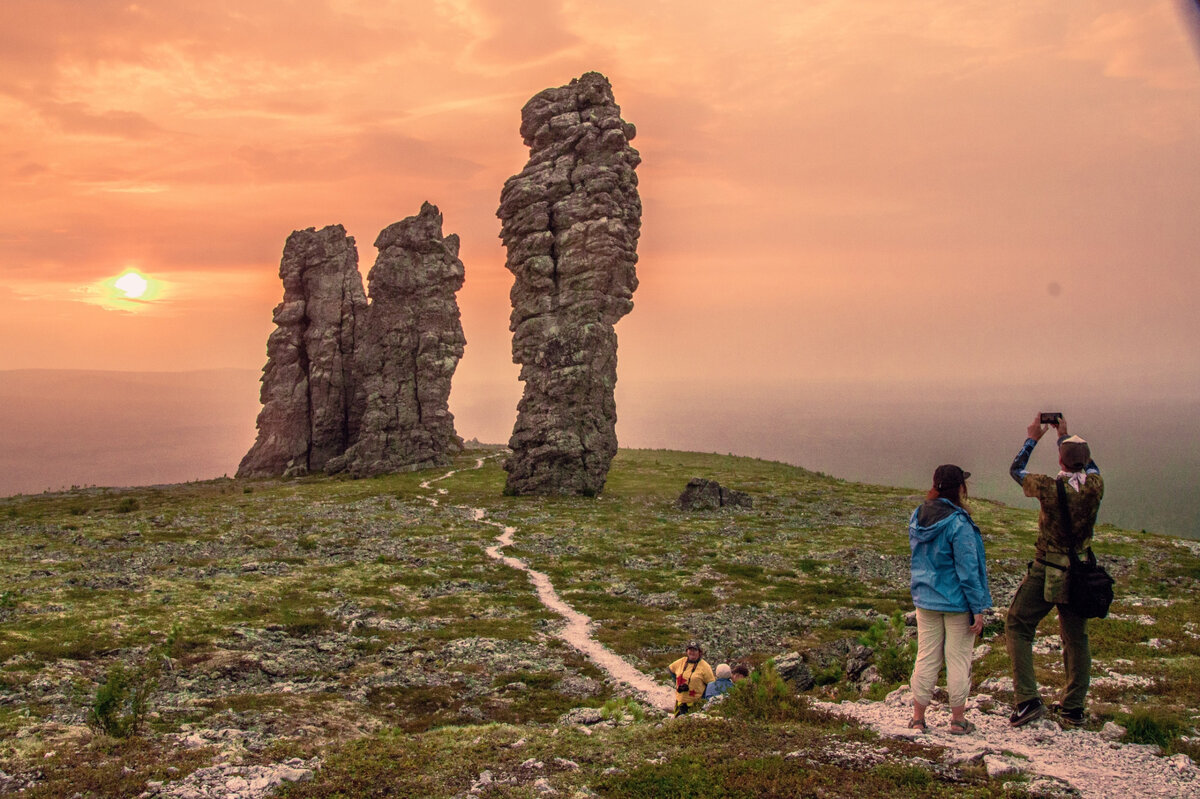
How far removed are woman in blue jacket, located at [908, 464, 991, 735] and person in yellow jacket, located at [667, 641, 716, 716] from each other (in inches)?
286

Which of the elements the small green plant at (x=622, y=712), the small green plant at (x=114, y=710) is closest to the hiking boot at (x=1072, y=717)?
the small green plant at (x=622, y=712)

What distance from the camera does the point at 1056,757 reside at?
13.7 metres

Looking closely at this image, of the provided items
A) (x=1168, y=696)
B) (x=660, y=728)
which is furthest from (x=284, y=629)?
(x=1168, y=696)

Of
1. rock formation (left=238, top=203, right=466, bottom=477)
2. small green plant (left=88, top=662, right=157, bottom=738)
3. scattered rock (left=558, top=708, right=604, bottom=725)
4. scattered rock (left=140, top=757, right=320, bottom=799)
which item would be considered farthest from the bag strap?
rock formation (left=238, top=203, right=466, bottom=477)

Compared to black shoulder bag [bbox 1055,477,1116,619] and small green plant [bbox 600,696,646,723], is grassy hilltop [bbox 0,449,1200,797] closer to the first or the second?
small green plant [bbox 600,696,646,723]

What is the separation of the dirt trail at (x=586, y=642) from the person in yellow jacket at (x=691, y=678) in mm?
2152

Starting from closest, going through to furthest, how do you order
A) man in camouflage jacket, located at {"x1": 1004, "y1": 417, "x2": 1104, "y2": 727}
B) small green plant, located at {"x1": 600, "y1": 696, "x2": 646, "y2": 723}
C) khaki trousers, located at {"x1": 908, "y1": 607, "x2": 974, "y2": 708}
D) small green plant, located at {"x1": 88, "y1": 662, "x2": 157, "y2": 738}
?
khaki trousers, located at {"x1": 908, "y1": 607, "x2": 974, "y2": 708}, man in camouflage jacket, located at {"x1": 1004, "y1": 417, "x2": 1104, "y2": 727}, small green plant, located at {"x1": 88, "y1": 662, "x2": 157, "y2": 738}, small green plant, located at {"x1": 600, "y1": 696, "x2": 646, "y2": 723}

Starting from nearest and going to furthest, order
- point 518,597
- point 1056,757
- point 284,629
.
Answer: point 1056,757 < point 284,629 < point 518,597

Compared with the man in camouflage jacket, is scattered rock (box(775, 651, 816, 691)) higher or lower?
lower

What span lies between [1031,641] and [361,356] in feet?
309

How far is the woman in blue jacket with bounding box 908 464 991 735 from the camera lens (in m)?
14.7

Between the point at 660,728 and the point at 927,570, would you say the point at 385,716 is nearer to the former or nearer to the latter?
the point at 660,728

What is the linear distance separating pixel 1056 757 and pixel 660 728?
7.75 metres

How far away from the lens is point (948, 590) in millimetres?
14906
